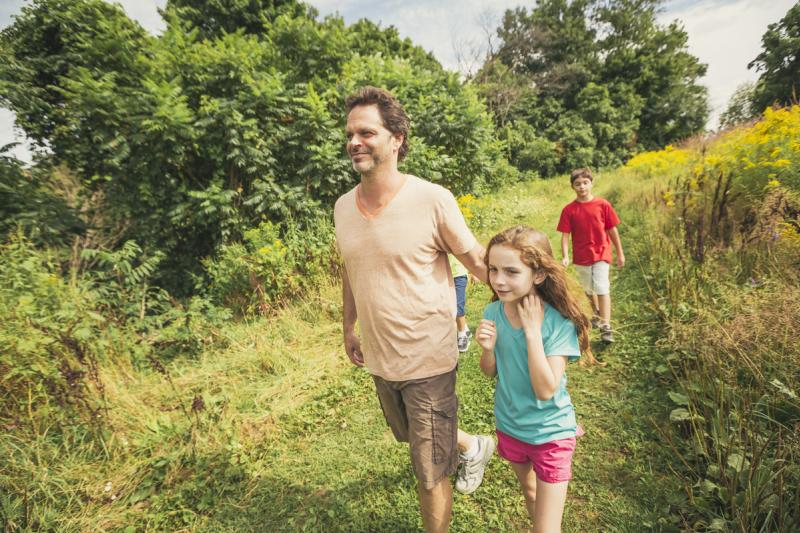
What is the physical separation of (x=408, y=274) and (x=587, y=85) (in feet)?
97.8

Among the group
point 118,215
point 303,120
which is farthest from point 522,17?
point 118,215

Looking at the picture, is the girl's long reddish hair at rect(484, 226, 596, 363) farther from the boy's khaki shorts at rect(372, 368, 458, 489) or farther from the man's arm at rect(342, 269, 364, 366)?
the man's arm at rect(342, 269, 364, 366)

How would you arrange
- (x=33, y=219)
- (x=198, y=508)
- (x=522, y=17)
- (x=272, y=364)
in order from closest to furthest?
(x=198, y=508) < (x=272, y=364) < (x=33, y=219) < (x=522, y=17)

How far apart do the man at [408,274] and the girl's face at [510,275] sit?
0.19m

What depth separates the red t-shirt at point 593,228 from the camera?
358 centimetres

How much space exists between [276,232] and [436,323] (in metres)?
4.44

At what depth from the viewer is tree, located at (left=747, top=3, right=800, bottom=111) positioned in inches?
821

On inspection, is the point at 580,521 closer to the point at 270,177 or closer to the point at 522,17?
the point at 270,177

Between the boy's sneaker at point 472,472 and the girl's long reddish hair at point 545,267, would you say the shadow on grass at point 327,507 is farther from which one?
the girl's long reddish hair at point 545,267

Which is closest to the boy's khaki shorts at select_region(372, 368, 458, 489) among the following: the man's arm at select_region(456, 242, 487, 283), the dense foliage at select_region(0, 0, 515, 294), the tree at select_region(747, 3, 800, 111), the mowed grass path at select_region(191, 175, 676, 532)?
the man's arm at select_region(456, 242, 487, 283)

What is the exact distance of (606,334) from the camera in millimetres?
3744

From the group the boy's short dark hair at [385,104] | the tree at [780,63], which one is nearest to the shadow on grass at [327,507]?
the boy's short dark hair at [385,104]

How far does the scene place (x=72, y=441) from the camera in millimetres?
2771

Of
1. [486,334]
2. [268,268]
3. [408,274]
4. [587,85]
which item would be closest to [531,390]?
[486,334]
